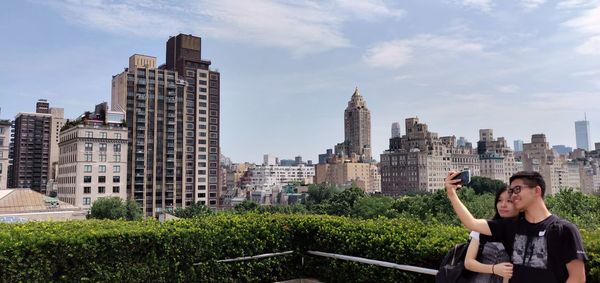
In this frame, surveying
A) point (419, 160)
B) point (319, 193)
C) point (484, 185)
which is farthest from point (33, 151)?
point (484, 185)

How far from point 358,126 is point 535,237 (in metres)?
178

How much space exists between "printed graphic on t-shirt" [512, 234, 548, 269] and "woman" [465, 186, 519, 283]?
0.27 feet

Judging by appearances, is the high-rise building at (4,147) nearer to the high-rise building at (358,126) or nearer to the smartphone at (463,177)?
the smartphone at (463,177)

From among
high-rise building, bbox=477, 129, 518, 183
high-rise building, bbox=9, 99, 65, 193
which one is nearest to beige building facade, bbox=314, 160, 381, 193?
high-rise building, bbox=477, 129, 518, 183

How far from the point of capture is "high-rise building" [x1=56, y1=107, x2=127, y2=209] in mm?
68500

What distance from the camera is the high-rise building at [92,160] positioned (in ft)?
225

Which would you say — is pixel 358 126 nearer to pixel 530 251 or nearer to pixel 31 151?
pixel 31 151

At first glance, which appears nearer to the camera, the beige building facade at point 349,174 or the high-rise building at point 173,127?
the high-rise building at point 173,127

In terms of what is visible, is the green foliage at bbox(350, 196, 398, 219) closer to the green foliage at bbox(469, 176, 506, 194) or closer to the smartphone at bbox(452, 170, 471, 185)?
the green foliage at bbox(469, 176, 506, 194)

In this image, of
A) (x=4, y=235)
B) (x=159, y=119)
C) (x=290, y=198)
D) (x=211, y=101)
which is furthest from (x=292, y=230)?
(x=290, y=198)

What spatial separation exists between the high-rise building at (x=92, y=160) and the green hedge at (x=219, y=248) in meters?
68.6

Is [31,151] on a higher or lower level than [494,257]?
higher

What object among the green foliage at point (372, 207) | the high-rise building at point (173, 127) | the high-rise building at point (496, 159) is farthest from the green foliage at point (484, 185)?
the high-rise building at point (173, 127)

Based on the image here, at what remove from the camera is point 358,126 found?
179 m
